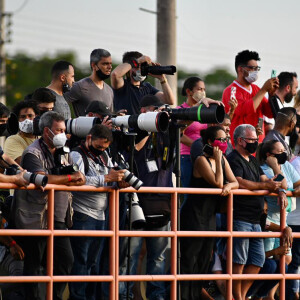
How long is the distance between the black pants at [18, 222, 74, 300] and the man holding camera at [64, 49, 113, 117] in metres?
2.10

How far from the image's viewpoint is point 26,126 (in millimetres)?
11273

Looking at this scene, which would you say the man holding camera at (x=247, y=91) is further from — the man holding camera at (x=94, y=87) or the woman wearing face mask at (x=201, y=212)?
the man holding camera at (x=94, y=87)

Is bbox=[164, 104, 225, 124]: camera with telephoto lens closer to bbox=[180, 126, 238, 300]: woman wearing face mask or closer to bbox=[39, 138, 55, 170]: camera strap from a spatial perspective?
bbox=[180, 126, 238, 300]: woman wearing face mask

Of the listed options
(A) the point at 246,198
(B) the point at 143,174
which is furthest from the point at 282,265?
(B) the point at 143,174

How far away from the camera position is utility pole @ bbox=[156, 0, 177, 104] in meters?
15.5

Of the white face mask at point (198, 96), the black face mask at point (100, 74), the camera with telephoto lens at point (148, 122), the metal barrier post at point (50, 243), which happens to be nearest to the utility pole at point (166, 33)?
the white face mask at point (198, 96)

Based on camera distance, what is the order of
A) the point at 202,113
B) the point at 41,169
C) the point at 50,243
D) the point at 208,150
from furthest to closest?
the point at 208,150 → the point at 202,113 → the point at 41,169 → the point at 50,243

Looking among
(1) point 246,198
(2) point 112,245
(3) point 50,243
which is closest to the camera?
(3) point 50,243

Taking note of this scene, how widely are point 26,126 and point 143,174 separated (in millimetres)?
1454

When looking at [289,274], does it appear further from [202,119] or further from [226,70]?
[226,70]

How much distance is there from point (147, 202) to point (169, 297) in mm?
1064

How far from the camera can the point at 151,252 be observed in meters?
11.7

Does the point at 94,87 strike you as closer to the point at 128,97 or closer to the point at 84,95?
the point at 84,95

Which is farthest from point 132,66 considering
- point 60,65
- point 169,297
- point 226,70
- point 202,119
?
point 226,70
